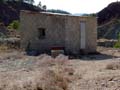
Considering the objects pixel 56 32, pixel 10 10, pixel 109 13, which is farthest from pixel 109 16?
pixel 56 32

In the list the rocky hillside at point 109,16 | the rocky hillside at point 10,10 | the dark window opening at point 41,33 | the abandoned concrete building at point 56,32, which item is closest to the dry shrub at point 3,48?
the abandoned concrete building at point 56,32

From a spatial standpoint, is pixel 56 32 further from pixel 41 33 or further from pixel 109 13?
pixel 109 13

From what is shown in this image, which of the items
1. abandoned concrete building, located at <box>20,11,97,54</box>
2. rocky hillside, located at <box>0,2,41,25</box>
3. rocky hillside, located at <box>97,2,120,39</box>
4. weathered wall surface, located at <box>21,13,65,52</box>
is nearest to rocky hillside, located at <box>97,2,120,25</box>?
rocky hillside, located at <box>97,2,120,39</box>

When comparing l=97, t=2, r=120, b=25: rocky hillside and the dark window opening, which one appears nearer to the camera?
the dark window opening

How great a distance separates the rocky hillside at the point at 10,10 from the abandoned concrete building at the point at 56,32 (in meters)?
45.2

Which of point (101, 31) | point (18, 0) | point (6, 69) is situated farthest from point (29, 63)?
point (18, 0)

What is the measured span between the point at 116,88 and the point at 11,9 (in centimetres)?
7021

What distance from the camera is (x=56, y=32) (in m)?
21.5

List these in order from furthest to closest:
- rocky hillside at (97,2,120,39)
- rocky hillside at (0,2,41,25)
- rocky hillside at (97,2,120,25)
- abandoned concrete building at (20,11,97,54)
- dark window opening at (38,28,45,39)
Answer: rocky hillside at (0,2,41,25), rocky hillside at (97,2,120,25), rocky hillside at (97,2,120,39), dark window opening at (38,28,45,39), abandoned concrete building at (20,11,97,54)

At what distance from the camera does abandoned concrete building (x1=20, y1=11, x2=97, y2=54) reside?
21.3m

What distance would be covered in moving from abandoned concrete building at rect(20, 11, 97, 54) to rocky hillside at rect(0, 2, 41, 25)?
45.2 m

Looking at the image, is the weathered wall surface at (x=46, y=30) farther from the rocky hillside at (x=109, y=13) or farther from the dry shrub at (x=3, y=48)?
the rocky hillside at (x=109, y=13)

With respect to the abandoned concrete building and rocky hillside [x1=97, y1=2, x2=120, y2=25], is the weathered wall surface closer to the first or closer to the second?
the abandoned concrete building

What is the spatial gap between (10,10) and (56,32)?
187 ft
